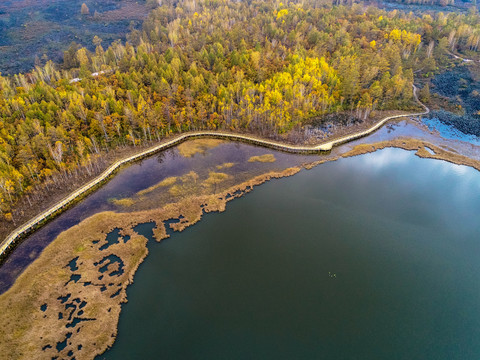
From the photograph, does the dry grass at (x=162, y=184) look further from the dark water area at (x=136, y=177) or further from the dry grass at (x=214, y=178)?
the dry grass at (x=214, y=178)

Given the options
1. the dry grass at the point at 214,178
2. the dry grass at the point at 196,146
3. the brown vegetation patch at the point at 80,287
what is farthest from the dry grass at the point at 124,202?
the dry grass at the point at 196,146

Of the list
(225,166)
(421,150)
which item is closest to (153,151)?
(225,166)

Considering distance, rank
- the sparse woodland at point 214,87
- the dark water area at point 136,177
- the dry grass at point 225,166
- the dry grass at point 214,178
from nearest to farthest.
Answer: the dark water area at point 136,177 < the dry grass at point 214,178 < the sparse woodland at point 214,87 < the dry grass at point 225,166

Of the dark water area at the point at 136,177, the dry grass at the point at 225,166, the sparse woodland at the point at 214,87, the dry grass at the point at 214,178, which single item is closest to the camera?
the dark water area at the point at 136,177

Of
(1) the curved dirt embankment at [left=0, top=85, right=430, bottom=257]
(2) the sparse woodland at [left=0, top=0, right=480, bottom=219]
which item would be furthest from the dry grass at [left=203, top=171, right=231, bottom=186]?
(2) the sparse woodland at [left=0, top=0, right=480, bottom=219]

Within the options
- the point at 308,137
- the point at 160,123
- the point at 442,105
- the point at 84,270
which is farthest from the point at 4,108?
the point at 442,105

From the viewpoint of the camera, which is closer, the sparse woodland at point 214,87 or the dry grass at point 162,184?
the dry grass at point 162,184

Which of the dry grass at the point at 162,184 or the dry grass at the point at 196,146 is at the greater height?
the dry grass at the point at 196,146
